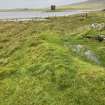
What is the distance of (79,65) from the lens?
53.8 ft

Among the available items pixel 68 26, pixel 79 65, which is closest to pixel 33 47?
pixel 79 65

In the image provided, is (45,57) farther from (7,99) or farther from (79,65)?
(7,99)

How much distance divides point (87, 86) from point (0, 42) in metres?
12.5

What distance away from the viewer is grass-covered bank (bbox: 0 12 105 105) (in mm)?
14320

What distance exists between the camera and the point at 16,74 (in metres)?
17.1

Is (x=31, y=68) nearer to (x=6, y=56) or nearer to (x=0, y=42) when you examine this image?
Result: (x=6, y=56)

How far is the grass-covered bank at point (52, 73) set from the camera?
14.3 meters

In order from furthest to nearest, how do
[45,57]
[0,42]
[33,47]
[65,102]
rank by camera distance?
[0,42]
[33,47]
[45,57]
[65,102]

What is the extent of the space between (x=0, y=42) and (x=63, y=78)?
37.3 ft

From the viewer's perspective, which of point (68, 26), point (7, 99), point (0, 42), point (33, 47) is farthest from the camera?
point (68, 26)

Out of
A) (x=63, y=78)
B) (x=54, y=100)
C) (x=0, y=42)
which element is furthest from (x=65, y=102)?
(x=0, y=42)

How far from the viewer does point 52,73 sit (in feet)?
52.7

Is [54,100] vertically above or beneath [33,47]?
beneath

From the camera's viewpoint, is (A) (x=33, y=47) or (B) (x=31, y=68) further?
(A) (x=33, y=47)
